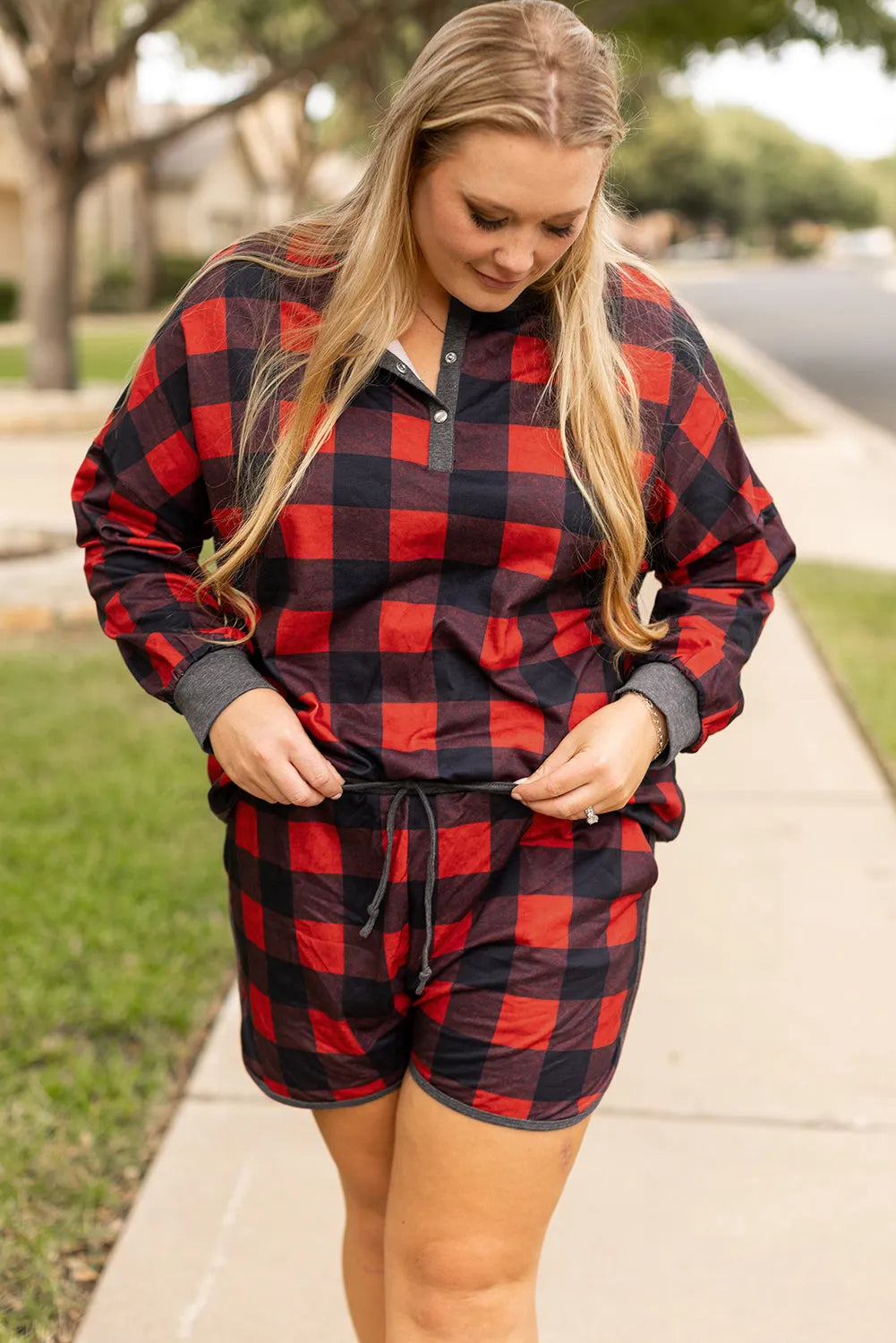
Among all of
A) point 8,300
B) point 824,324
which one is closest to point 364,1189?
point 824,324

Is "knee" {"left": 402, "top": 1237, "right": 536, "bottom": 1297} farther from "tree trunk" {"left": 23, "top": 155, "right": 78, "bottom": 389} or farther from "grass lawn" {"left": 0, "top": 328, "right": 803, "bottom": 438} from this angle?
"tree trunk" {"left": 23, "top": 155, "right": 78, "bottom": 389}

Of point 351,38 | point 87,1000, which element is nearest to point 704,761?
point 87,1000

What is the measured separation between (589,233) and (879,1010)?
226 centimetres

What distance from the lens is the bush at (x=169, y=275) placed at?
101 ft

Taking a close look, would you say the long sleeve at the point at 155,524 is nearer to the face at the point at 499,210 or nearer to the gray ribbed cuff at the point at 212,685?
the gray ribbed cuff at the point at 212,685

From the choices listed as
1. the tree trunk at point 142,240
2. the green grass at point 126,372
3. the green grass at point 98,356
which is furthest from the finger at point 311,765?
the tree trunk at point 142,240

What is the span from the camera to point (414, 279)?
162 centimetres

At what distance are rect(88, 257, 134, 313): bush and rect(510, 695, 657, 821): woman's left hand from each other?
29443mm

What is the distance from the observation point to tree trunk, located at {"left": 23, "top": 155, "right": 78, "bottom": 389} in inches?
526

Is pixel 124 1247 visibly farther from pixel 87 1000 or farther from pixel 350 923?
pixel 350 923

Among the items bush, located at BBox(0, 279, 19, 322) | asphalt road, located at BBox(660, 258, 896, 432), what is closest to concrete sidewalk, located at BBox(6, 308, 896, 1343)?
asphalt road, located at BBox(660, 258, 896, 432)

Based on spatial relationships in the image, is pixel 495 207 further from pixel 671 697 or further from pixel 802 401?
pixel 802 401

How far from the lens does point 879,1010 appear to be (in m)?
3.31

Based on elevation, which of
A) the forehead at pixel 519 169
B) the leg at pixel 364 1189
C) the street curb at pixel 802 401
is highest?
the forehead at pixel 519 169
